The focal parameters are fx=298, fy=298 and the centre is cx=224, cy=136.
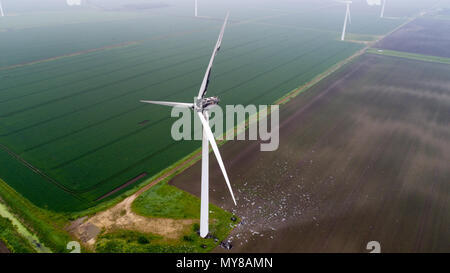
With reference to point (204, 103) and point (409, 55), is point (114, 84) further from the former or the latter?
point (409, 55)

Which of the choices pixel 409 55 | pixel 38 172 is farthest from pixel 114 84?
pixel 409 55

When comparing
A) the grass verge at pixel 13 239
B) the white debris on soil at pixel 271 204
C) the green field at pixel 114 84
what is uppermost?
the green field at pixel 114 84

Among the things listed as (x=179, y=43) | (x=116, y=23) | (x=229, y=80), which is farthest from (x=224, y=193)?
(x=116, y=23)

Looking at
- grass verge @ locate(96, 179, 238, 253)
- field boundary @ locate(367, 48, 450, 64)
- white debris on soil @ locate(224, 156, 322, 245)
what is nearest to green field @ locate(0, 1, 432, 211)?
grass verge @ locate(96, 179, 238, 253)

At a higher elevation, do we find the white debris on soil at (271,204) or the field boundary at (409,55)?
the field boundary at (409,55)

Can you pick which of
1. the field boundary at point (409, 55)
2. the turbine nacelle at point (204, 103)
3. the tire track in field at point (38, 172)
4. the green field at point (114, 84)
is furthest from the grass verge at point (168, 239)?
the field boundary at point (409, 55)

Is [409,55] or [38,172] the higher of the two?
[409,55]

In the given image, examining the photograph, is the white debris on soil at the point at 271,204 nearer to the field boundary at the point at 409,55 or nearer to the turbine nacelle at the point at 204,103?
the turbine nacelle at the point at 204,103

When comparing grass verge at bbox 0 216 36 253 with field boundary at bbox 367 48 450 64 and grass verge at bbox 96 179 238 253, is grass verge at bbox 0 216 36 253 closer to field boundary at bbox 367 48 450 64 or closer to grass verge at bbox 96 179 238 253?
grass verge at bbox 96 179 238 253
